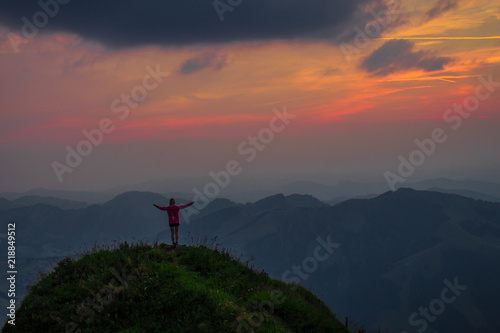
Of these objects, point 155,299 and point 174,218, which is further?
point 174,218

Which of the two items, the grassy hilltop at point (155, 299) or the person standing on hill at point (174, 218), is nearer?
the grassy hilltop at point (155, 299)

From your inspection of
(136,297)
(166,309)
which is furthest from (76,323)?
(166,309)

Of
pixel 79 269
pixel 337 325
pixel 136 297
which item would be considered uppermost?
pixel 79 269

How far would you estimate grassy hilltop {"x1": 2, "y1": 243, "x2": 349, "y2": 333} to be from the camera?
1329cm

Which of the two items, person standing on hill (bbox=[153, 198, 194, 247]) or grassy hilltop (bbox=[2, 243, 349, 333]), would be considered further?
person standing on hill (bbox=[153, 198, 194, 247])

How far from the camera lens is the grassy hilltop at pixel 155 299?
1329cm

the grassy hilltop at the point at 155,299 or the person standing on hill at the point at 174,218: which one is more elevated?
the person standing on hill at the point at 174,218

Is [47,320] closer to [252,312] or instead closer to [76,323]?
[76,323]

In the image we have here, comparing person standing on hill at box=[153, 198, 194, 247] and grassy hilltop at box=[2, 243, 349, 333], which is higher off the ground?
person standing on hill at box=[153, 198, 194, 247]

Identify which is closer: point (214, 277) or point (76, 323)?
point (76, 323)

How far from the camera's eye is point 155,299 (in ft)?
46.5

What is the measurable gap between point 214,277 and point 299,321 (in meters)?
4.17

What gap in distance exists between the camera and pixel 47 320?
13602 millimetres

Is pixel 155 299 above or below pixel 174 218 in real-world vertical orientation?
below
